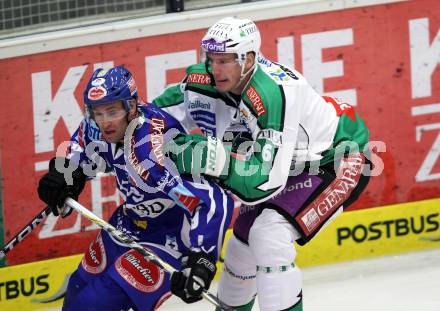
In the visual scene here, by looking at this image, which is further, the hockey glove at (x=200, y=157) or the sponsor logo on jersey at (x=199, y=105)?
the sponsor logo on jersey at (x=199, y=105)

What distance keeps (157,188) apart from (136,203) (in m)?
0.17

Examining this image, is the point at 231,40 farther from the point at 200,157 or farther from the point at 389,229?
the point at 389,229

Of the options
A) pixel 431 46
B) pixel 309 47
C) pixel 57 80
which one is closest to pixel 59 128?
pixel 57 80

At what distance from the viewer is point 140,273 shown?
498 centimetres

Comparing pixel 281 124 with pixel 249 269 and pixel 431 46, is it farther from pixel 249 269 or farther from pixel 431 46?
pixel 431 46

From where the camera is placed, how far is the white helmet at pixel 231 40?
16.3ft

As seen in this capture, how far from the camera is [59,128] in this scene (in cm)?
639

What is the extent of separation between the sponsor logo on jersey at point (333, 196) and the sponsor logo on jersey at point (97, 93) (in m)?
0.95

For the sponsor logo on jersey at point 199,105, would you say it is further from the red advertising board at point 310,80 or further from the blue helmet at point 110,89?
the red advertising board at point 310,80

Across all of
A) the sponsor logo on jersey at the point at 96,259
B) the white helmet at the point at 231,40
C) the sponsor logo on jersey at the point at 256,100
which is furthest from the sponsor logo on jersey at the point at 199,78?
the sponsor logo on jersey at the point at 96,259

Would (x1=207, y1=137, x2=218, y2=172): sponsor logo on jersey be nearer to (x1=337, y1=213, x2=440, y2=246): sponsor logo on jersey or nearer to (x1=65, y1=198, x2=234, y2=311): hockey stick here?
(x1=65, y1=198, x2=234, y2=311): hockey stick

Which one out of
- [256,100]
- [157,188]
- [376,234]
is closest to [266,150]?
[256,100]

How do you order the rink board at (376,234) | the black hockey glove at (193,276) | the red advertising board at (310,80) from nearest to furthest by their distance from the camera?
1. the black hockey glove at (193,276)
2. the red advertising board at (310,80)
3. the rink board at (376,234)

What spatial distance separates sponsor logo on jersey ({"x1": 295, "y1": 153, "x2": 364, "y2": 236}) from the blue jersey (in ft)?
1.28
